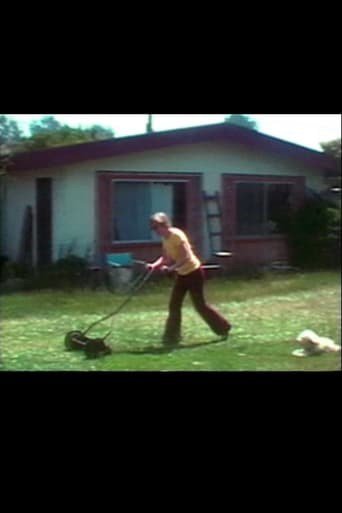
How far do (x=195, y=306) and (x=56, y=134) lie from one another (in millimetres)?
1382

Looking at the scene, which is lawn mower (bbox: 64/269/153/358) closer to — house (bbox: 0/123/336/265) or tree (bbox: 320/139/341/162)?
house (bbox: 0/123/336/265)

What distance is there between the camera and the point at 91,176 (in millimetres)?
5504

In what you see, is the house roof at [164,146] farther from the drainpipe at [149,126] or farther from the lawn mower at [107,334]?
the lawn mower at [107,334]

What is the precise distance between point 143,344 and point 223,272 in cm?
77


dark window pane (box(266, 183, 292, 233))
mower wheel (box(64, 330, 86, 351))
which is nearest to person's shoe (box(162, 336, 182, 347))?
mower wheel (box(64, 330, 86, 351))

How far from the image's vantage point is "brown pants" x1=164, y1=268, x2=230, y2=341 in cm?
504

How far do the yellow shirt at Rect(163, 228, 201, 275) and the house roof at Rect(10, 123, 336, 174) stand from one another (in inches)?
26.0

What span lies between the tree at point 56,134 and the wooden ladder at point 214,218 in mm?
915

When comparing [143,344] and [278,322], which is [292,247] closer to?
[278,322]

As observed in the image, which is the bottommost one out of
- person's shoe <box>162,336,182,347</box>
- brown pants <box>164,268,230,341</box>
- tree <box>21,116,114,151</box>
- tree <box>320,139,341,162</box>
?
person's shoe <box>162,336,182,347</box>
